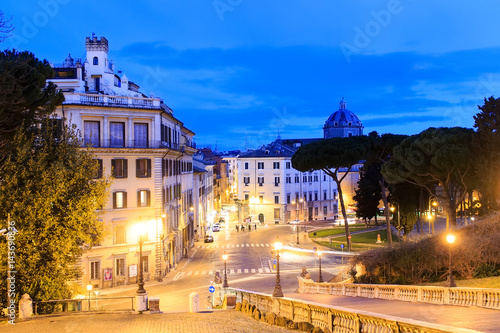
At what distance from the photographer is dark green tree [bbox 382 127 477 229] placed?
39406mm

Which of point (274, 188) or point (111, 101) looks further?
point (274, 188)

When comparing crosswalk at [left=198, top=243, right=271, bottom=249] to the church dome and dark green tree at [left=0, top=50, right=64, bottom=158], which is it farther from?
the church dome

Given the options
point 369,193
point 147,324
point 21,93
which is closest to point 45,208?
point 21,93

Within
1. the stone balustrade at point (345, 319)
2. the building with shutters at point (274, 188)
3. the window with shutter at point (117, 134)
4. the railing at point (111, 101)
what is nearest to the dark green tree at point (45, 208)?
the stone balustrade at point (345, 319)

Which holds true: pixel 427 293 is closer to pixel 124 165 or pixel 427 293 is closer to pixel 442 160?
pixel 442 160

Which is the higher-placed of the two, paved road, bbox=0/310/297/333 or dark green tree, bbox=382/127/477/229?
dark green tree, bbox=382/127/477/229

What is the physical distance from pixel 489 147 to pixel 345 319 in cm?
2896

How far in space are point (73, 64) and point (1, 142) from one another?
28581mm

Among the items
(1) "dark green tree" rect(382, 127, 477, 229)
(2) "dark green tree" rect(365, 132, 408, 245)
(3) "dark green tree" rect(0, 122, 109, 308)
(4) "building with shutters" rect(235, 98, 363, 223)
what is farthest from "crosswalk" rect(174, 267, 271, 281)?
(4) "building with shutters" rect(235, 98, 363, 223)

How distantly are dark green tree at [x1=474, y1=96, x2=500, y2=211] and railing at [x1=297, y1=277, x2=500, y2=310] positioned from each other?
17.4m

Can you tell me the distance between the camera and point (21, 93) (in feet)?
63.1

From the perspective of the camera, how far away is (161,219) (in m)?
40.4

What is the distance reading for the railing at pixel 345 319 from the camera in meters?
9.68

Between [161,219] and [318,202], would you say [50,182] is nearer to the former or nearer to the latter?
[161,219]
